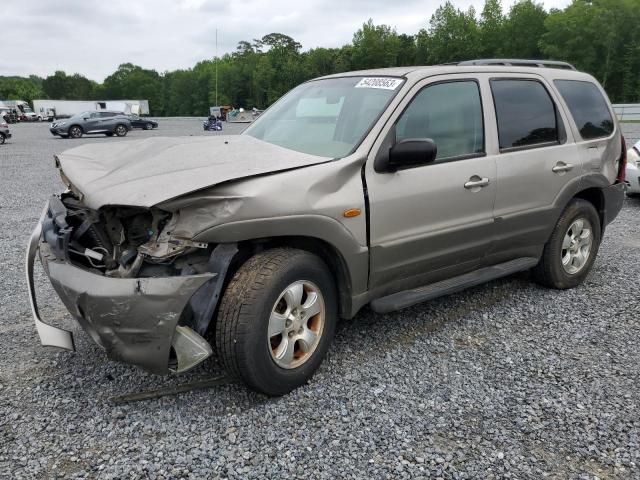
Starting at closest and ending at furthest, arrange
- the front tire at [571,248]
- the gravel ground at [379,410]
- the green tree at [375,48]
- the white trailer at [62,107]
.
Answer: the gravel ground at [379,410], the front tire at [571,248], the white trailer at [62,107], the green tree at [375,48]

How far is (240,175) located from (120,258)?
2.65 feet

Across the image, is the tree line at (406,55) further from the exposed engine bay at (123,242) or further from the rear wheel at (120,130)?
the exposed engine bay at (123,242)

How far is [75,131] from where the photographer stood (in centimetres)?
2750

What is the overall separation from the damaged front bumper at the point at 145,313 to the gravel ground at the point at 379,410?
0.40 meters

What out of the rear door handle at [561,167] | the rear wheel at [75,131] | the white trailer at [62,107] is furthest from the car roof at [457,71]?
the white trailer at [62,107]

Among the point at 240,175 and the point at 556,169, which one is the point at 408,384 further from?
the point at 556,169

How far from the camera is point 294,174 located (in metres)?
2.95

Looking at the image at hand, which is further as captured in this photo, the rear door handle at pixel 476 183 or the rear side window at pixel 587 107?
the rear side window at pixel 587 107

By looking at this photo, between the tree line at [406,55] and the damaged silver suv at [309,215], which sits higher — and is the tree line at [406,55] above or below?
above

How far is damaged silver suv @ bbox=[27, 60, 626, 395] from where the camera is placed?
8.80ft

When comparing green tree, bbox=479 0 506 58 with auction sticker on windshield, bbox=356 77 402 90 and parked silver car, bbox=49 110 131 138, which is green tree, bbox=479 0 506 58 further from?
auction sticker on windshield, bbox=356 77 402 90

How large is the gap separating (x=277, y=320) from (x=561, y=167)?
287 cm

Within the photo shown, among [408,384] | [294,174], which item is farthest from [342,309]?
[294,174]

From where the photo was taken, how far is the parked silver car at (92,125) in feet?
89.3
